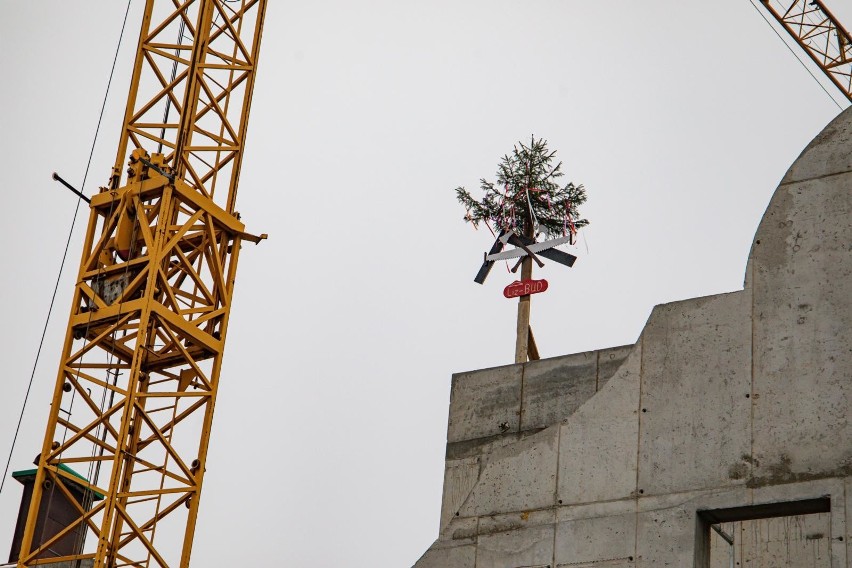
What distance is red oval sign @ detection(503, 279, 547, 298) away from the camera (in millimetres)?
43094

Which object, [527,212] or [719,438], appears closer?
[719,438]

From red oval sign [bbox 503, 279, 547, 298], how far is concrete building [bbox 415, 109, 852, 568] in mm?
20082

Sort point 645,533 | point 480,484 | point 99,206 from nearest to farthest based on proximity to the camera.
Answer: point 645,533, point 480,484, point 99,206

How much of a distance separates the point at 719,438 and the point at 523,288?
2215 centimetres

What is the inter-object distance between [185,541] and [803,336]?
53.2 feet

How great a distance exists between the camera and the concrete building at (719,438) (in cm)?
2070

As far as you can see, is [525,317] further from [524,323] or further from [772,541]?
[772,541]

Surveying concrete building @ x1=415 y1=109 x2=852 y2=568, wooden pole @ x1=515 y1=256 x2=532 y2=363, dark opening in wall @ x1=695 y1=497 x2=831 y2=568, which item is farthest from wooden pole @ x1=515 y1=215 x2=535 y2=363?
concrete building @ x1=415 y1=109 x2=852 y2=568

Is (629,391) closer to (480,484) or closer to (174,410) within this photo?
(480,484)

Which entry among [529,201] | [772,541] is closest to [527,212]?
[529,201]

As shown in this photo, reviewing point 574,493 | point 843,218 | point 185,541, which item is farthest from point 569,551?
point 185,541

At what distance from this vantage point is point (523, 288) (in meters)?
43.3

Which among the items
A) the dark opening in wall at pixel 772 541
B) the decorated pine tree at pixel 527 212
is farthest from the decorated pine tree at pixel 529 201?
the dark opening in wall at pixel 772 541

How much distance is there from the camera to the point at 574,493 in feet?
72.1
